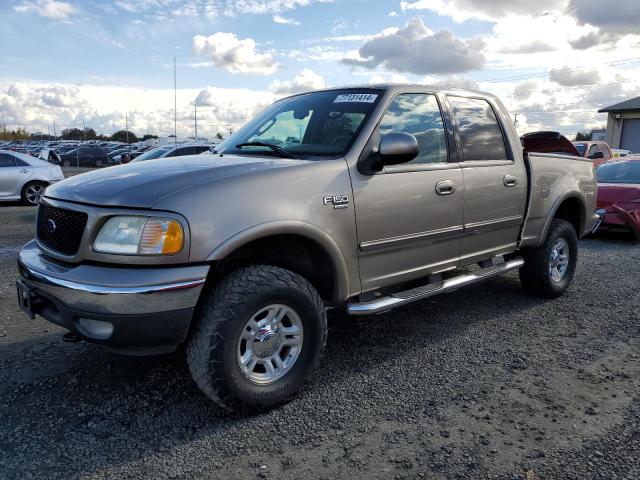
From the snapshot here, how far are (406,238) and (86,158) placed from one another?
40.1m

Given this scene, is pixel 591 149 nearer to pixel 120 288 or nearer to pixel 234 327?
pixel 234 327

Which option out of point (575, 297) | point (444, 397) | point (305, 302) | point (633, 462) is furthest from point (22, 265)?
point (575, 297)

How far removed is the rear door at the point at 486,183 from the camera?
4.29 metres

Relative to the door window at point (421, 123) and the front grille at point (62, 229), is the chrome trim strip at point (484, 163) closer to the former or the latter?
the door window at point (421, 123)

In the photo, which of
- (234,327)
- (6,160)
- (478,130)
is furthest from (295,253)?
(6,160)

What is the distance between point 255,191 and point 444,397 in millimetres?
1706

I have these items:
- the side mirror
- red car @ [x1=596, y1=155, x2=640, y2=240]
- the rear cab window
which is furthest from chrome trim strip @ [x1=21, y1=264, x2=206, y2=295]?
red car @ [x1=596, y1=155, x2=640, y2=240]

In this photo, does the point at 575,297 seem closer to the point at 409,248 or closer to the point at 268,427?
the point at 409,248

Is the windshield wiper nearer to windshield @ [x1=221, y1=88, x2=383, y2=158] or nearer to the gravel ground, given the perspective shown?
windshield @ [x1=221, y1=88, x2=383, y2=158]

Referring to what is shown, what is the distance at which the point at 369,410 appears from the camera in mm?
3154

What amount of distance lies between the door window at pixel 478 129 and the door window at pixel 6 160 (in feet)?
41.1

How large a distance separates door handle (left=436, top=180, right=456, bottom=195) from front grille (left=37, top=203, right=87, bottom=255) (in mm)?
2381

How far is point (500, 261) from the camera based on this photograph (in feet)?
15.9

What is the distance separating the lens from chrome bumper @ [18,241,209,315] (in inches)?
104
